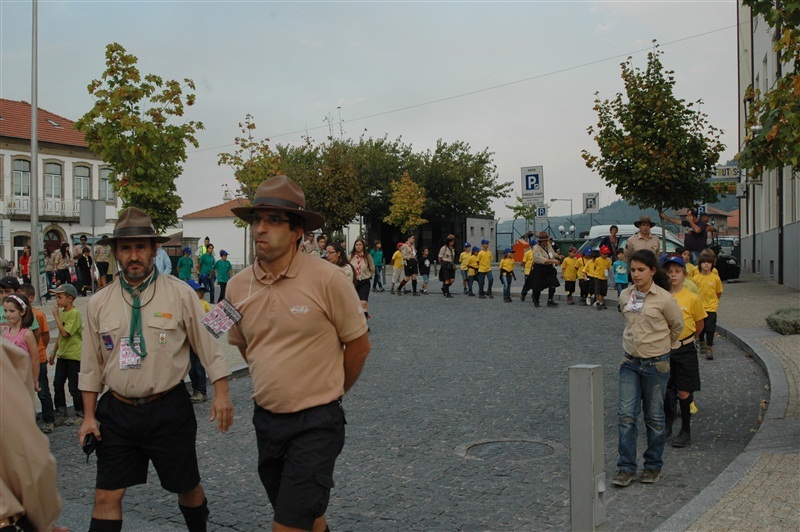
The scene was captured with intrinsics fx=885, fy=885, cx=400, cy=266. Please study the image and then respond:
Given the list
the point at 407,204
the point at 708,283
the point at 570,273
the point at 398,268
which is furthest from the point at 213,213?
the point at 708,283

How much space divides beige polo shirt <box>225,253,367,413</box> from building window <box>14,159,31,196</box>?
171 ft

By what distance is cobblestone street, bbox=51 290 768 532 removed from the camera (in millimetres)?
5801

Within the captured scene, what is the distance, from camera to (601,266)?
20.3 m

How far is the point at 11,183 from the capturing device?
51219mm

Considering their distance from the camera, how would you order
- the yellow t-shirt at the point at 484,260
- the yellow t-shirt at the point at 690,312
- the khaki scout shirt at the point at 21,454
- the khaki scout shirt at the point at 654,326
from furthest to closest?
the yellow t-shirt at the point at 484,260 < the yellow t-shirt at the point at 690,312 < the khaki scout shirt at the point at 654,326 < the khaki scout shirt at the point at 21,454

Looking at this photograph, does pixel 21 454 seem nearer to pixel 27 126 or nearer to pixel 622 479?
pixel 622 479

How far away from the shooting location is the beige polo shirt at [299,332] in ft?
13.3

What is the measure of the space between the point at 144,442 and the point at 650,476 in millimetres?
3681

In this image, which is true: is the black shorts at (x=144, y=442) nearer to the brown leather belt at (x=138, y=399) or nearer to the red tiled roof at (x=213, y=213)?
the brown leather belt at (x=138, y=399)

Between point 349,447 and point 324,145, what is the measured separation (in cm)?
5735

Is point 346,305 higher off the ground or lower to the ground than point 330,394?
higher

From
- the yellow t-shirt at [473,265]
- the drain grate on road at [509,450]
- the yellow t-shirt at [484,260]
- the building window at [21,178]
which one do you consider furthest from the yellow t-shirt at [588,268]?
the building window at [21,178]

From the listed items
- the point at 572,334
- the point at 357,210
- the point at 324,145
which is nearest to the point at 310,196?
the point at 357,210

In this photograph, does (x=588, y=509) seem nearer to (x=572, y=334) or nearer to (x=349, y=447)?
(x=349, y=447)
